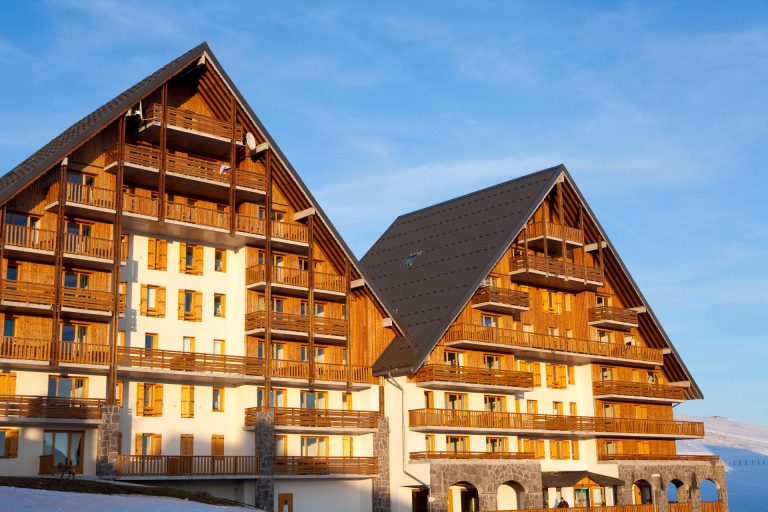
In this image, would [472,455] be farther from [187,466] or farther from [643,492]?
[643,492]

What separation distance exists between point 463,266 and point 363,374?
30.9 ft

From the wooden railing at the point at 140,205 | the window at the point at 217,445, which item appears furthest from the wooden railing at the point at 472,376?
the wooden railing at the point at 140,205

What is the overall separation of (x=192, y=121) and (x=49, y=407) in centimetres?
1503

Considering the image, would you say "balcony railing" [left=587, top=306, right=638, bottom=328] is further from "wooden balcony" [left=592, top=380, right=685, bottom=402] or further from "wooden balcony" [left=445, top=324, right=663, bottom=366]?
"wooden balcony" [left=592, top=380, right=685, bottom=402]

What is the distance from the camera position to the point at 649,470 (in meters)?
64.8

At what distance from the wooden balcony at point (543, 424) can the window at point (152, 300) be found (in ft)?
47.2

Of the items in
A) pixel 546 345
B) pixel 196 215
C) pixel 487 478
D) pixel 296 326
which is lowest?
pixel 487 478

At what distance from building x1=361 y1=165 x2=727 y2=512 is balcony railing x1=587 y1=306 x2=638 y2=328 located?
0.10 m

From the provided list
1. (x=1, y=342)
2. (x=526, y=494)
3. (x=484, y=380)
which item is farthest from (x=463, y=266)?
(x=1, y=342)

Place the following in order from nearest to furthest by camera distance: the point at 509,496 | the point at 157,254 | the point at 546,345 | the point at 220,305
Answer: the point at 157,254, the point at 220,305, the point at 509,496, the point at 546,345

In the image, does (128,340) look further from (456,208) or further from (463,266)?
(456,208)

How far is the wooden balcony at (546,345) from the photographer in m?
56.1

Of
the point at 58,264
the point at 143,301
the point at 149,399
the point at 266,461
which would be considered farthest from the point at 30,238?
the point at 266,461

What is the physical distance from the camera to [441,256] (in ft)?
204
